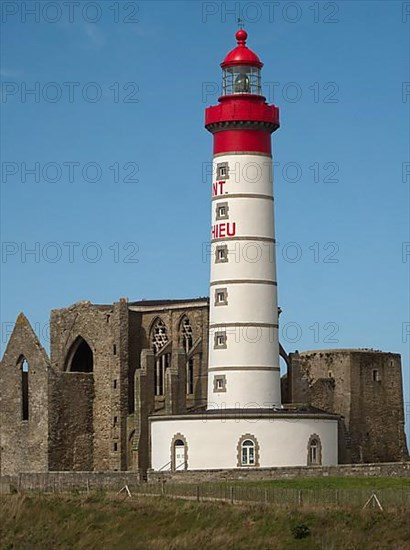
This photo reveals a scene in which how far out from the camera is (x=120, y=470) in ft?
227

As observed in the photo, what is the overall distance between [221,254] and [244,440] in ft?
24.2

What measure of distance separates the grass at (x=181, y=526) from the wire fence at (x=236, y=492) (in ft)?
4.22

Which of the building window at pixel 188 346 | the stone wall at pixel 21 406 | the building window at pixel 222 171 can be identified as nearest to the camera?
the building window at pixel 222 171

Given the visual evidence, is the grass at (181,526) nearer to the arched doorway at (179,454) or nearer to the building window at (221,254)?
the arched doorway at (179,454)

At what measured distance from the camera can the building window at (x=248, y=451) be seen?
202 feet

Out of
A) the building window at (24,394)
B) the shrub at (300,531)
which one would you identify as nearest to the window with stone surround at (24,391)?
the building window at (24,394)

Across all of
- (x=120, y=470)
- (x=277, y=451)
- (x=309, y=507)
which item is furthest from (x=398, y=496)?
(x=120, y=470)

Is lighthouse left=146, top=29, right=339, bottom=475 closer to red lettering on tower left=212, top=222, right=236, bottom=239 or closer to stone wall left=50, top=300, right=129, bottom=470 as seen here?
red lettering on tower left=212, top=222, right=236, bottom=239

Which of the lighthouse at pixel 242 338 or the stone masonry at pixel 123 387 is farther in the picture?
the stone masonry at pixel 123 387

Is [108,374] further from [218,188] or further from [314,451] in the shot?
[314,451]

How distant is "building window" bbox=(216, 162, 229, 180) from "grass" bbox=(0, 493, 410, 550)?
1395 cm

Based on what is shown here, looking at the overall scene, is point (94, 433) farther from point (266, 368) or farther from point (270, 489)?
point (270, 489)

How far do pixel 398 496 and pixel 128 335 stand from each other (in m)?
22.7

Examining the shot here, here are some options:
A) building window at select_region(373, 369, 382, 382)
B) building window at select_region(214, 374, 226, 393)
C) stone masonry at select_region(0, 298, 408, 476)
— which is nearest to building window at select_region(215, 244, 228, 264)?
building window at select_region(214, 374, 226, 393)
